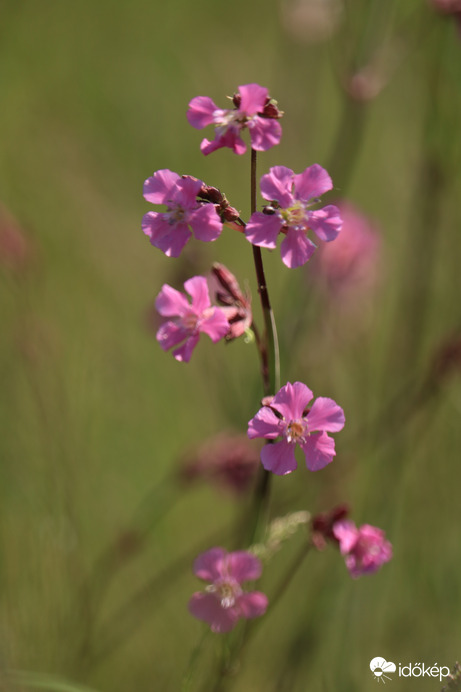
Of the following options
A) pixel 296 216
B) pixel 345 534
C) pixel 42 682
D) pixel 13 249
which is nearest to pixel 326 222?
pixel 296 216

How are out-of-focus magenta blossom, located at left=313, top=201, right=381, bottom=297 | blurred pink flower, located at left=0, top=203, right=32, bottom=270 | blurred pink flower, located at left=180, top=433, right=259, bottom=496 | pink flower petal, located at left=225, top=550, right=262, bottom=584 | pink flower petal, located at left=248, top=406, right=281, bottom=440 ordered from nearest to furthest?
pink flower petal, located at left=248, top=406, right=281, bottom=440
pink flower petal, located at left=225, top=550, right=262, bottom=584
blurred pink flower, located at left=180, top=433, right=259, bottom=496
blurred pink flower, located at left=0, top=203, right=32, bottom=270
out-of-focus magenta blossom, located at left=313, top=201, right=381, bottom=297

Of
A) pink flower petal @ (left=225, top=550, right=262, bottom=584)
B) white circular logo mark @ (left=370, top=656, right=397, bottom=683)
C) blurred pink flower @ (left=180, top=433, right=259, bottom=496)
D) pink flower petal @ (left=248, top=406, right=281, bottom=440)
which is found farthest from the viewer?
blurred pink flower @ (left=180, top=433, right=259, bottom=496)

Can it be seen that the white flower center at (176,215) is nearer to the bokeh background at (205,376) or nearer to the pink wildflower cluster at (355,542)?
the bokeh background at (205,376)

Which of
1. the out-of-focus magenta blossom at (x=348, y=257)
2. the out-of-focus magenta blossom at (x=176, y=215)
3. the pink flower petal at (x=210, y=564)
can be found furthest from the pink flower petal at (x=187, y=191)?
the out-of-focus magenta blossom at (x=348, y=257)

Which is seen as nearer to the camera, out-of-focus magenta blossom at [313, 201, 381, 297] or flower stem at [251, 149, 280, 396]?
flower stem at [251, 149, 280, 396]

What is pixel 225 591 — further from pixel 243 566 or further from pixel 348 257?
pixel 348 257

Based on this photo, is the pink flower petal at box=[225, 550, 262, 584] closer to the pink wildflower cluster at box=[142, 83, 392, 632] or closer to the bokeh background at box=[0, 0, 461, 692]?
the pink wildflower cluster at box=[142, 83, 392, 632]

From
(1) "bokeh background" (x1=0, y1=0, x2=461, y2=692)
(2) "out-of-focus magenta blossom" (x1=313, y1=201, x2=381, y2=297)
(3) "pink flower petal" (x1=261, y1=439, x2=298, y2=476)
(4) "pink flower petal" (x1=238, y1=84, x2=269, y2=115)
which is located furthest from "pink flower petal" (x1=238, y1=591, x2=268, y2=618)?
(2) "out-of-focus magenta blossom" (x1=313, y1=201, x2=381, y2=297)
